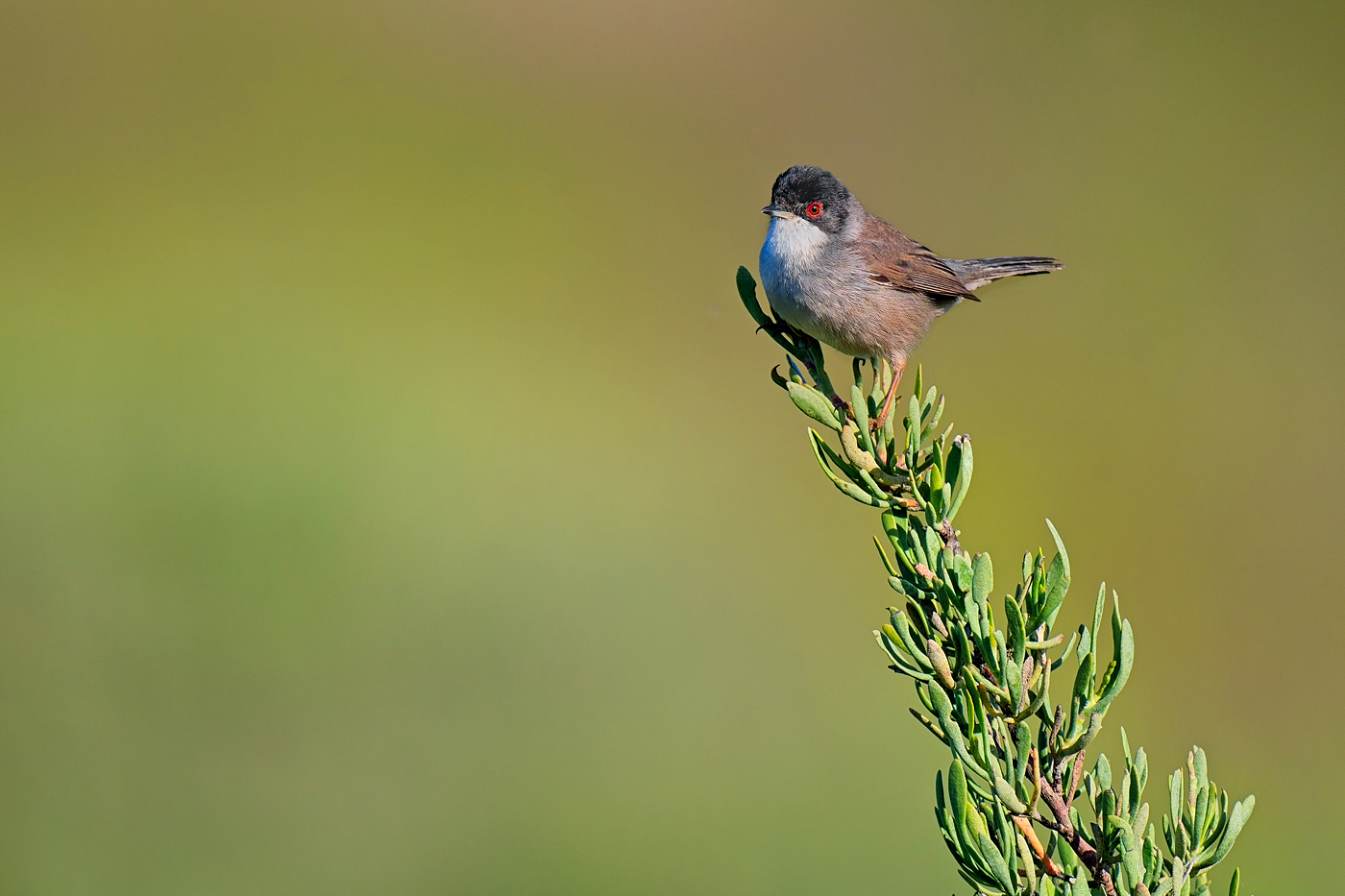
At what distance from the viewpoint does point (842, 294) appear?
8.48 ft

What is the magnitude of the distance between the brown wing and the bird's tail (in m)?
0.08

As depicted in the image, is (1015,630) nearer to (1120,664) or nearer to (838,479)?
(1120,664)

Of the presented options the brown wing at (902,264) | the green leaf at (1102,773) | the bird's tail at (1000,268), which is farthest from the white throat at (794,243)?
the green leaf at (1102,773)

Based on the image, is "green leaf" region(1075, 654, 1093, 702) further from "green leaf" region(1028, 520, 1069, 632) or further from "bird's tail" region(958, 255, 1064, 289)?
"bird's tail" region(958, 255, 1064, 289)

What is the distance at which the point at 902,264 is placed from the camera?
3.03 metres

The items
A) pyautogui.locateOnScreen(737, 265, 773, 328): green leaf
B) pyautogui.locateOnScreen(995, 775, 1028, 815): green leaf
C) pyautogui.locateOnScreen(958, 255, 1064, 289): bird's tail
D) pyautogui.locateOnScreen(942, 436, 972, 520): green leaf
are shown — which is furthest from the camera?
pyautogui.locateOnScreen(958, 255, 1064, 289): bird's tail

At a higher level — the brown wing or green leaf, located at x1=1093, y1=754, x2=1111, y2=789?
the brown wing

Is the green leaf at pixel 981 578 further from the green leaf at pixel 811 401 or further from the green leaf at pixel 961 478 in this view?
the green leaf at pixel 811 401

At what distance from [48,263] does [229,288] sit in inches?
47.2

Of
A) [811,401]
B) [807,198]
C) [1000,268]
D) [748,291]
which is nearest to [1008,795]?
[811,401]

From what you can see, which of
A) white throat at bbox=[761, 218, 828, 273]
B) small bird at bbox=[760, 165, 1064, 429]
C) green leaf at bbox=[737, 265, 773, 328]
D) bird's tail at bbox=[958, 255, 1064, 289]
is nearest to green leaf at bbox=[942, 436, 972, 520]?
green leaf at bbox=[737, 265, 773, 328]

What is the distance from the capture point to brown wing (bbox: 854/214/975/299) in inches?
115

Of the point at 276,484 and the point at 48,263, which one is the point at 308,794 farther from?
the point at 48,263

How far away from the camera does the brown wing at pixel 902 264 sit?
292 cm
